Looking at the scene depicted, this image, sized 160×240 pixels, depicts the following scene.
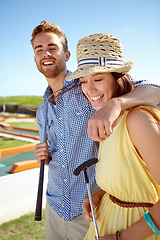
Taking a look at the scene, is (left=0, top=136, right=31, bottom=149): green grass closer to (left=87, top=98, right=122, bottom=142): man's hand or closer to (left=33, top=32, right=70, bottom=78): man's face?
(left=33, top=32, right=70, bottom=78): man's face

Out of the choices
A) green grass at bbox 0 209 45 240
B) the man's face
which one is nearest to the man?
the man's face

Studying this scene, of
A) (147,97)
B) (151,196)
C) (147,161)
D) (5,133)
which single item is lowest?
(5,133)

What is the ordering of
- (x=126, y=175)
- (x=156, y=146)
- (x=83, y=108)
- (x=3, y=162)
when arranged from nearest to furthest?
(x=156, y=146) < (x=126, y=175) < (x=83, y=108) < (x=3, y=162)

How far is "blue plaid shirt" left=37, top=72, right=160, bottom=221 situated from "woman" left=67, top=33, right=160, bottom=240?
46cm

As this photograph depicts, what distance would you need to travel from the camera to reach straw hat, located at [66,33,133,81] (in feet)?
4.18

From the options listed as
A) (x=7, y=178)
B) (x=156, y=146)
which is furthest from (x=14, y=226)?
(x=156, y=146)

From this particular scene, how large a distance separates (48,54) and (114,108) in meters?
1.32

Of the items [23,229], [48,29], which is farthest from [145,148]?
[23,229]

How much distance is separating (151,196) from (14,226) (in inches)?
109

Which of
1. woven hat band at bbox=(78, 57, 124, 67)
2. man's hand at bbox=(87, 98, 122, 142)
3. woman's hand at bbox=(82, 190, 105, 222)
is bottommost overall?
woman's hand at bbox=(82, 190, 105, 222)

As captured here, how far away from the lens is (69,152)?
189 cm

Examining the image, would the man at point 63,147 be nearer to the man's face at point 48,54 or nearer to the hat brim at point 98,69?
the man's face at point 48,54

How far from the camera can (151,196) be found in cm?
113

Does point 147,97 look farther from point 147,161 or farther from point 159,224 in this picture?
point 159,224
